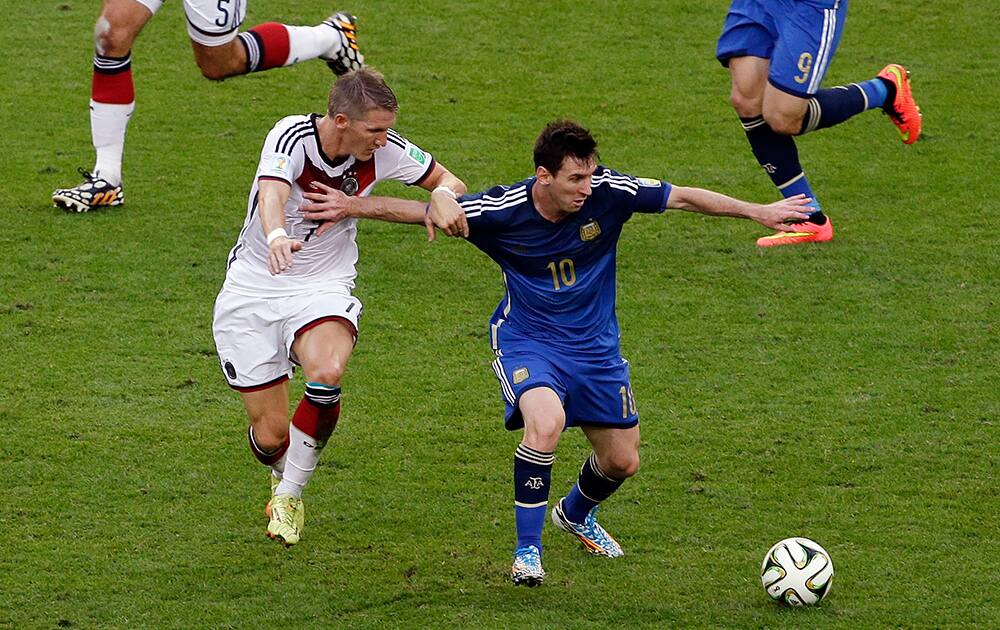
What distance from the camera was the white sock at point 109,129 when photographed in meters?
9.38

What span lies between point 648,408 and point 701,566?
5.15 ft

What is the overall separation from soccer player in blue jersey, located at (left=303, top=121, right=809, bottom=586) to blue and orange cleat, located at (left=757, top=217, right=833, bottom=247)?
3300 mm

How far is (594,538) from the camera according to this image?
20.4 feet

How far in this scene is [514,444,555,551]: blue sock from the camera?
227 inches

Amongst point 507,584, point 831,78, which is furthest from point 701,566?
point 831,78

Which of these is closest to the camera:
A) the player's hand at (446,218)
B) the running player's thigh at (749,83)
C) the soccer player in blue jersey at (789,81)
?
the player's hand at (446,218)

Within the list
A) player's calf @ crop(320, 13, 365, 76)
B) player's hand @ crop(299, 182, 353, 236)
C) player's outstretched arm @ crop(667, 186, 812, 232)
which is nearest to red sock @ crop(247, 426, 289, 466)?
player's hand @ crop(299, 182, 353, 236)

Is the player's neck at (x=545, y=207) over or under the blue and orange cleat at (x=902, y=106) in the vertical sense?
over

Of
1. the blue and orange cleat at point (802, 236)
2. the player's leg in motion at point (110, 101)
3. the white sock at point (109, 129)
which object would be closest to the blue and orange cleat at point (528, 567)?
the blue and orange cleat at point (802, 236)

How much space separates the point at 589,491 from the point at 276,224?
1663mm

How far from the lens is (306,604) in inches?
227

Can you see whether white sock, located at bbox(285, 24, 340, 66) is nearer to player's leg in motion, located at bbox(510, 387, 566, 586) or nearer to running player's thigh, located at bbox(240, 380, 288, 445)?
running player's thigh, located at bbox(240, 380, 288, 445)

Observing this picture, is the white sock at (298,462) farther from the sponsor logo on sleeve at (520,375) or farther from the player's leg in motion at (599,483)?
the player's leg in motion at (599,483)

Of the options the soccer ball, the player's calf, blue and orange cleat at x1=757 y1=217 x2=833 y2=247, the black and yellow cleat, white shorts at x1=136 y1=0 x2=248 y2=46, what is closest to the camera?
the soccer ball
